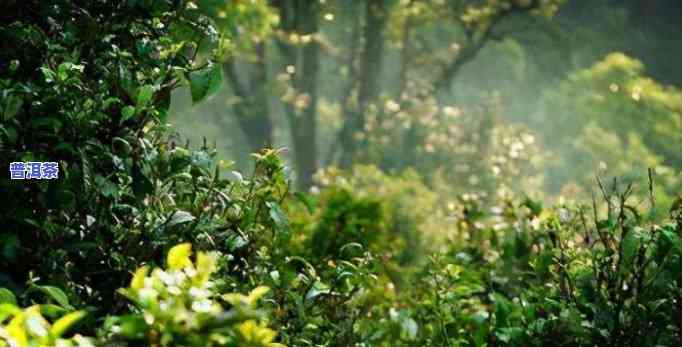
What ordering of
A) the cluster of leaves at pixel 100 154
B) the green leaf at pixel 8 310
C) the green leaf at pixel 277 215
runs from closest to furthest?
the green leaf at pixel 8 310, the cluster of leaves at pixel 100 154, the green leaf at pixel 277 215

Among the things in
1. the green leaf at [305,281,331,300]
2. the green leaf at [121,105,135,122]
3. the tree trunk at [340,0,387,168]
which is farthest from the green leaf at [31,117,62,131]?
the tree trunk at [340,0,387,168]

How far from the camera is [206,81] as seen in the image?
7.97 feet

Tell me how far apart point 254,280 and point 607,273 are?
1.24m

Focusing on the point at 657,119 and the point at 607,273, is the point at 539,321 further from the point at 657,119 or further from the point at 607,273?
the point at 657,119

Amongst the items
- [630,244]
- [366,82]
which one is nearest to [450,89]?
[366,82]

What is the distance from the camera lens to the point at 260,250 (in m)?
2.88

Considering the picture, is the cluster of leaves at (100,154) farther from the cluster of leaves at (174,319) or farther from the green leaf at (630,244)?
the green leaf at (630,244)

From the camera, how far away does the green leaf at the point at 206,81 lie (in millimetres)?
2412

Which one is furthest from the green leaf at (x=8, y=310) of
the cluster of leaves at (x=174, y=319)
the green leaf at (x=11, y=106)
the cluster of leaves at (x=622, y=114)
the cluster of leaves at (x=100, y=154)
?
the cluster of leaves at (x=622, y=114)

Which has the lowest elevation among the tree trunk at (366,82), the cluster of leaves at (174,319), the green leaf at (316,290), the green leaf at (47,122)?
the cluster of leaves at (174,319)

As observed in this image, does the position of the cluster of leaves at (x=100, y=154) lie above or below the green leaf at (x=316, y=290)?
above

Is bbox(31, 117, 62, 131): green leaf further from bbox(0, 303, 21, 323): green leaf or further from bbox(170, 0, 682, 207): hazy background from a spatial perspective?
bbox(170, 0, 682, 207): hazy background

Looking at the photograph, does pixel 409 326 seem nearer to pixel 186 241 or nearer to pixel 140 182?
pixel 186 241

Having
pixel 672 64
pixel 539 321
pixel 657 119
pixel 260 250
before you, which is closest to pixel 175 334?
pixel 260 250
